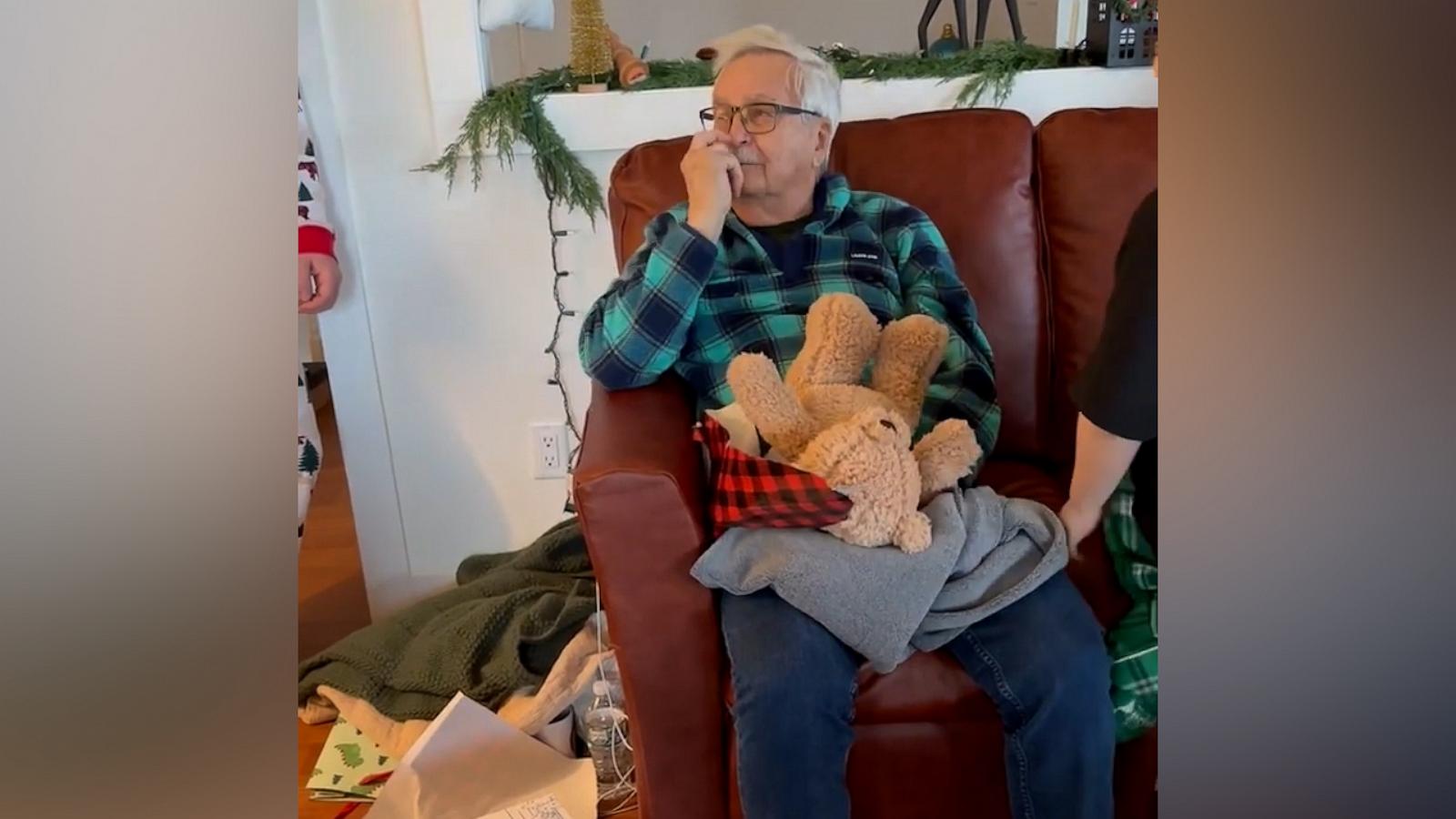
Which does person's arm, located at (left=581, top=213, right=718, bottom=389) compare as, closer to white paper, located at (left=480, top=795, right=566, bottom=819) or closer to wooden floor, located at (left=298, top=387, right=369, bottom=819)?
white paper, located at (left=480, top=795, right=566, bottom=819)

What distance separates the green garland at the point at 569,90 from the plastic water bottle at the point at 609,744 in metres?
0.77

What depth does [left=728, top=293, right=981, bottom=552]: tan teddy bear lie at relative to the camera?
109 centimetres

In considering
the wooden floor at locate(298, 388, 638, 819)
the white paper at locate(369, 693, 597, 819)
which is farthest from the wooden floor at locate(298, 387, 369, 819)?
the white paper at locate(369, 693, 597, 819)

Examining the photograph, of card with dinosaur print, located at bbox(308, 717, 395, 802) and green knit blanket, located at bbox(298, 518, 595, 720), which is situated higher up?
green knit blanket, located at bbox(298, 518, 595, 720)

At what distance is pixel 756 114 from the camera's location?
143cm

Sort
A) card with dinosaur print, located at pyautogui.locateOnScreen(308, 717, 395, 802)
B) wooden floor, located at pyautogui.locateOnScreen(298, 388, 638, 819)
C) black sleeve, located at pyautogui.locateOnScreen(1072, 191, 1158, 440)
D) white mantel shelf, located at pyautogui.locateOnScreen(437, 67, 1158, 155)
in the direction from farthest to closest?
wooden floor, located at pyautogui.locateOnScreen(298, 388, 638, 819), white mantel shelf, located at pyautogui.locateOnScreen(437, 67, 1158, 155), card with dinosaur print, located at pyautogui.locateOnScreen(308, 717, 395, 802), black sleeve, located at pyautogui.locateOnScreen(1072, 191, 1158, 440)

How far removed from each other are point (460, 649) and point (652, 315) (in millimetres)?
622

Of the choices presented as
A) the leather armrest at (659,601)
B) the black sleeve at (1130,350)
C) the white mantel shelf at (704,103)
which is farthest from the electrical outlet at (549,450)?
the black sleeve at (1130,350)

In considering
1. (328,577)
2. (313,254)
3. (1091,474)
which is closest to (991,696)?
(1091,474)

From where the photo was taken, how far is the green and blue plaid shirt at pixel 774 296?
1.32m

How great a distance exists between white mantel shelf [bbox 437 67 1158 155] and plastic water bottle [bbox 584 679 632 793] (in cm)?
84

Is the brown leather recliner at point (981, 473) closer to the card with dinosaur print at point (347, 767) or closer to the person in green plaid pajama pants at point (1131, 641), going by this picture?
the person in green plaid pajama pants at point (1131, 641)

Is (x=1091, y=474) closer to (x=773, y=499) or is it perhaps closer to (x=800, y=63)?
(x=773, y=499)
